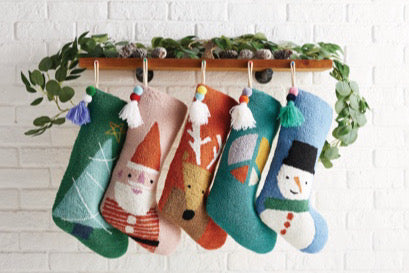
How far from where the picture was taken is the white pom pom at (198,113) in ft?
3.42

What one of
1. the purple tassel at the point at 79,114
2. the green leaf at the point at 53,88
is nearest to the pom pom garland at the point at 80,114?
the purple tassel at the point at 79,114

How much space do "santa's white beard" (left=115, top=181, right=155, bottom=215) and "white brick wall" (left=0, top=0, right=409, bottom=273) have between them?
1.00 feet

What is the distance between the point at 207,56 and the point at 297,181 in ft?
1.52

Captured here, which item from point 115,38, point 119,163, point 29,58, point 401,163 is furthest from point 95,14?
point 401,163

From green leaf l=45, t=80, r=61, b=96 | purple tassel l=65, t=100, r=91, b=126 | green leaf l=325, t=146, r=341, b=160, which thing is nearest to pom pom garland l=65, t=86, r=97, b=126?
purple tassel l=65, t=100, r=91, b=126

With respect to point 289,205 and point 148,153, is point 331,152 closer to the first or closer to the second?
point 289,205

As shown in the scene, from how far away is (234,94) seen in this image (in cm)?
130

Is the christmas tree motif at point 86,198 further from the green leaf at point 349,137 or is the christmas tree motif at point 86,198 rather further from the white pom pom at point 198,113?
the green leaf at point 349,137

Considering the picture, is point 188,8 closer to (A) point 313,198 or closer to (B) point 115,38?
(B) point 115,38

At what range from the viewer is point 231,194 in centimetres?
105

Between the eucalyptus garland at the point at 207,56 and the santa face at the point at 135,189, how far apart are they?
29 cm

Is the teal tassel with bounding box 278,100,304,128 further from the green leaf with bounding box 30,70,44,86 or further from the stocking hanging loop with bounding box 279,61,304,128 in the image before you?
the green leaf with bounding box 30,70,44,86

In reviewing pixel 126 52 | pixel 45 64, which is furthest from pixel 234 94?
pixel 45 64

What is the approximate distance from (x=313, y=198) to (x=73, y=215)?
0.78 metres
